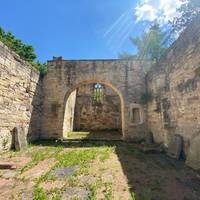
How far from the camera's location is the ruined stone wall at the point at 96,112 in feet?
48.6

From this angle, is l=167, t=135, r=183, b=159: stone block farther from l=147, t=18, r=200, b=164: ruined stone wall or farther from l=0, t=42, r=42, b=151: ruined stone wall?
l=0, t=42, r=42, b=151: ruined stone wall

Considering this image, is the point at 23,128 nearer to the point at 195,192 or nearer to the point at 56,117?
the point at 56,117

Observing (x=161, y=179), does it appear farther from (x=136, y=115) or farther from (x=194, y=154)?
(x=136, y=115)

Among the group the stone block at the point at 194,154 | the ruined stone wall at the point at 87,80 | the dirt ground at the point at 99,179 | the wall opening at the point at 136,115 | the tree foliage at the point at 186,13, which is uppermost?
the tree foliage at the point at 186,13

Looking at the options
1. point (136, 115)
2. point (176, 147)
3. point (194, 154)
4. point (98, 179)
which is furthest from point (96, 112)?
point (98, 179)

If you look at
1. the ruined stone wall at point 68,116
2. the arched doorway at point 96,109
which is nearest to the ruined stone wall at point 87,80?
the ruined stone wall at point 68,116

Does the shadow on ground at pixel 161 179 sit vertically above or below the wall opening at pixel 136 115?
below

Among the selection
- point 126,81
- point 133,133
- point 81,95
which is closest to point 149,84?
point 126,81

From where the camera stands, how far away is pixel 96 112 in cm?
1509

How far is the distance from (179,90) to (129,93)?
3.47 meters

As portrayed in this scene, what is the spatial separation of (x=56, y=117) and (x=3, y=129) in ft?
10.4

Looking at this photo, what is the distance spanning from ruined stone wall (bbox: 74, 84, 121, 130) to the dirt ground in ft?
34.1

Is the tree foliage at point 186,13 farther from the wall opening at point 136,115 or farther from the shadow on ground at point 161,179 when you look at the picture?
the shadow on ground at point 161,179

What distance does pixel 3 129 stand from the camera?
5047 millimetres
